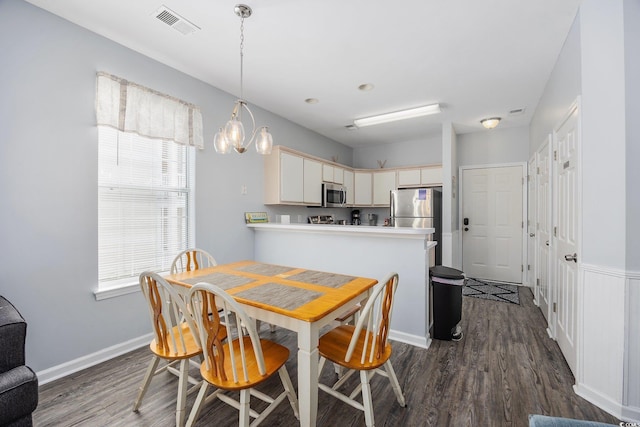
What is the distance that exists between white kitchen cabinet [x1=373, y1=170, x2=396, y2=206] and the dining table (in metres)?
3.49

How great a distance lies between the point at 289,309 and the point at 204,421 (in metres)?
0.93

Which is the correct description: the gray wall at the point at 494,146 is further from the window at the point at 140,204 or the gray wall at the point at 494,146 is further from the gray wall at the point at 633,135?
the window at the point at 140,204

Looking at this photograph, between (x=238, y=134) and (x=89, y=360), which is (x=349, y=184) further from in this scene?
(x=89, y=360)

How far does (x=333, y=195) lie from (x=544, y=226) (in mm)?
2867

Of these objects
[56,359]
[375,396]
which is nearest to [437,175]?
[375,396]

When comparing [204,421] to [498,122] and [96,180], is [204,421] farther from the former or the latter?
[498,122]

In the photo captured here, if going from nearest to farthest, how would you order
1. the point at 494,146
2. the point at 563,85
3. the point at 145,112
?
the point at 563,85 < the point at 145,112 < the point at 494,146

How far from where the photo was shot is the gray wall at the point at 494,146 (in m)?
4.67

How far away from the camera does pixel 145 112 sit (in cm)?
262

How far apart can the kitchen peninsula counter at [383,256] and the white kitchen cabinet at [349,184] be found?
2.12 metres

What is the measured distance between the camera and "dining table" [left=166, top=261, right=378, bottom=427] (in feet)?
4.55

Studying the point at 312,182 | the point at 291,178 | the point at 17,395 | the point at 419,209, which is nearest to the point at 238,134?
the point at 17,395

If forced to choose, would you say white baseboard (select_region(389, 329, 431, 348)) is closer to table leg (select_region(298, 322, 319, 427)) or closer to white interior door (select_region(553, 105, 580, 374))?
white interior door (select_region(553, 105, 580, 374))

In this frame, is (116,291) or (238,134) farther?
(116,291)
